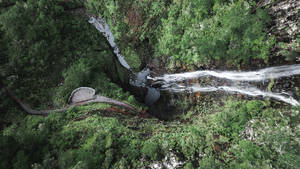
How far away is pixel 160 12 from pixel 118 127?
13198 mm

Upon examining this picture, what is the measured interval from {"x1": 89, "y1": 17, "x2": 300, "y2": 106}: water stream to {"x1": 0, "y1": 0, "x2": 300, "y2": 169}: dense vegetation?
3.04 ft

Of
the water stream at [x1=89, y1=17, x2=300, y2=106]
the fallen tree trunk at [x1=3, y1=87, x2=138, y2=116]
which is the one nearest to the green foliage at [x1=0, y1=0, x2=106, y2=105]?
the fallen tree trunk at [x1=3, y1=87, x2=138, y2=116]

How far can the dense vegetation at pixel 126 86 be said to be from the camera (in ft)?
37.0

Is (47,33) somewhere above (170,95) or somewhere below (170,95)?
above

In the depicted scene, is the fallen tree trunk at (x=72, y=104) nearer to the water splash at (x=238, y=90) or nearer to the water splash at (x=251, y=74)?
the water splash at (x=238, y=90)

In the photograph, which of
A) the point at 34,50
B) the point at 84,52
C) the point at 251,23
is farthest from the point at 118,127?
the point at 251,23

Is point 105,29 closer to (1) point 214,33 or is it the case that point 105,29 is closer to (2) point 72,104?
(2) point 72,104

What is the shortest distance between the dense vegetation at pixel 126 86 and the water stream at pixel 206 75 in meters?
0.93

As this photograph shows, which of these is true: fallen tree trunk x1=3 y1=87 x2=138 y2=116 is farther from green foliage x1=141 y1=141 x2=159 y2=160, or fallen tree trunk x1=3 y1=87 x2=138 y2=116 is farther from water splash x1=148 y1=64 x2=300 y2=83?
water splash x1=148 y1=64 x2=300 y2=83

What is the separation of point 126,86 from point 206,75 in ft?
32.6

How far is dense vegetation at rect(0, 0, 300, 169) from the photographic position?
1128 centimetres

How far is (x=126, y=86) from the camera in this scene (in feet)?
67.9

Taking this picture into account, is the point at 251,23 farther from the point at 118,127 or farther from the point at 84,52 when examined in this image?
the point at 84,52

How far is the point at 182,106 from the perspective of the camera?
57.1 ft
